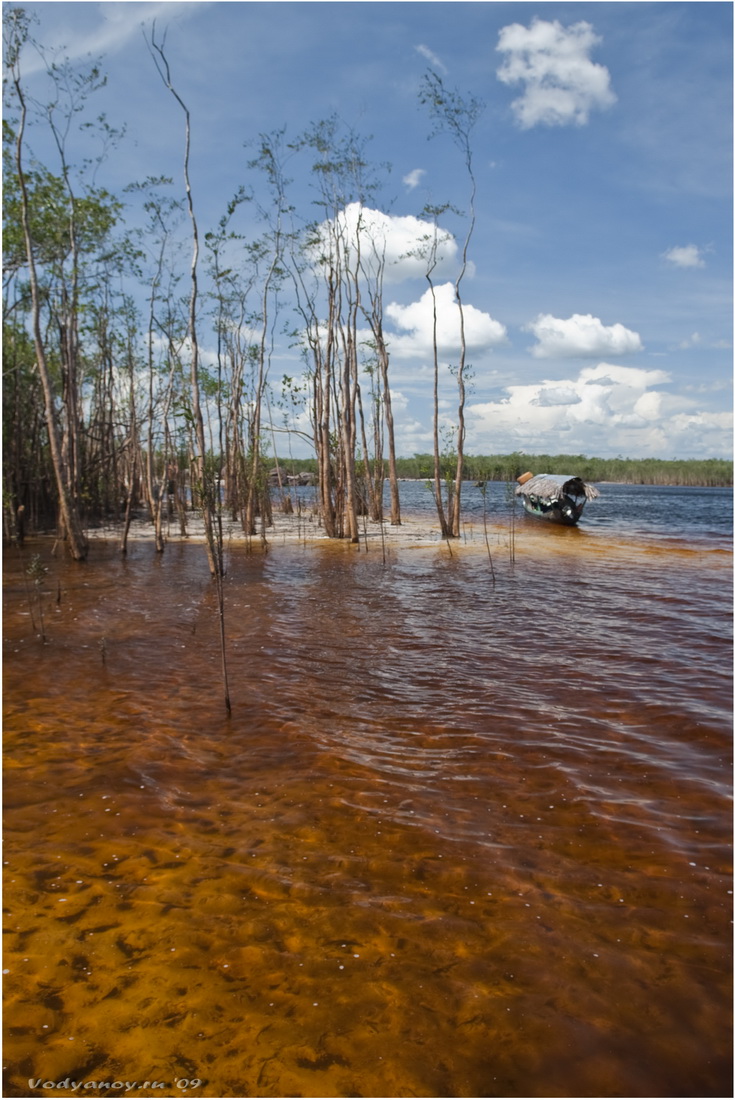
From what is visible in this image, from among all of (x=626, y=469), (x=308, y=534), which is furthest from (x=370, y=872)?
(x=626, y=469)

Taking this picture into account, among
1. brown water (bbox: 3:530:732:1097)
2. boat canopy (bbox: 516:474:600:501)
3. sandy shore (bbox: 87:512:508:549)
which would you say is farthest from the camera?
boat canopy (bbox: 516:474:600:501)

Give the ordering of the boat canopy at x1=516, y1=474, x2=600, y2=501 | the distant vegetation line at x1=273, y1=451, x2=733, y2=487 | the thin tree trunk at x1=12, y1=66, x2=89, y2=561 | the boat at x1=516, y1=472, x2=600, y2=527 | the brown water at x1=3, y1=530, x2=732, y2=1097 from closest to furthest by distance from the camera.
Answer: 1. the brown water at x1=3, y1=530, x2=732, y2=1097
2. the thin tree trunk at x1=12, y1=66, x2=89, y2=561
3. the boat canopy at x1=516, y1=474, x2=600, y2=501
4. the boat at x1=516, y1=472, x2=600, y2=527
5. the distant vegetation line at x1=273, y1=451, x2=733, y2=487

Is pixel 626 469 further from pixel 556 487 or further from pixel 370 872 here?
pixel 370 872

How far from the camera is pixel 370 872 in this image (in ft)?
10.7

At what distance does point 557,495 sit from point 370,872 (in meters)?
23.2

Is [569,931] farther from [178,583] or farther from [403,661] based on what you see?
[178,583]

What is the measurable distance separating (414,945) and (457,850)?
0.76m

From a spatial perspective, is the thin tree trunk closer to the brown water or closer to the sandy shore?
the sandy shore

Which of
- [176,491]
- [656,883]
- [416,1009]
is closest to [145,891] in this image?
[416,1009]

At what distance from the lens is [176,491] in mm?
22188

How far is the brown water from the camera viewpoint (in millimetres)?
2217

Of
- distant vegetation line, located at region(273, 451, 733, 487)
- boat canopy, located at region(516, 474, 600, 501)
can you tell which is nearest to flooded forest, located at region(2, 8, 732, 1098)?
boat canopy, located at region(516, 474, 600, 501)

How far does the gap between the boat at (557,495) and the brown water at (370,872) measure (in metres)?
18.1

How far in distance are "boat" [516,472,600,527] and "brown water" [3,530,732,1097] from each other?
59.5 ft
